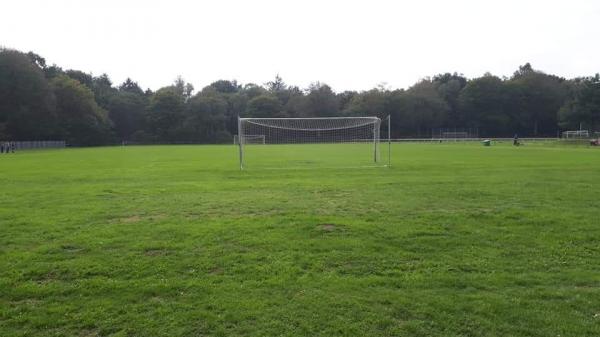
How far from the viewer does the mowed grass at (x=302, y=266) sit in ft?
16.3

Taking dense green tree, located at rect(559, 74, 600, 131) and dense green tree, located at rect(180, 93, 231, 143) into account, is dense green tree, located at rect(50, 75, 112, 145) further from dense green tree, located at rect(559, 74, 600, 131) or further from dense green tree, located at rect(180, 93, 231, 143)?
dense green tree, located at rect(559, 74, 600, 131)

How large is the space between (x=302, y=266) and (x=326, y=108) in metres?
105

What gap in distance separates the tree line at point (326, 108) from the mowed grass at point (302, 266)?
87.8 metres

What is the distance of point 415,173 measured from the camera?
2003 cm

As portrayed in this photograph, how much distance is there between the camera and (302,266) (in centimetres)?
664

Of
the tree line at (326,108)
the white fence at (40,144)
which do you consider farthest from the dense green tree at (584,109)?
the white fence at (40,144)

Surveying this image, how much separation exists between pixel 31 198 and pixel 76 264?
7564mm

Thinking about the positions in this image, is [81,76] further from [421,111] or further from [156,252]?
[156,252]

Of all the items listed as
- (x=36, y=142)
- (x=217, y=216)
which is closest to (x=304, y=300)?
(x=217, y=216)

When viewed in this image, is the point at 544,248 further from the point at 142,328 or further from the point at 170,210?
the point at 170,210

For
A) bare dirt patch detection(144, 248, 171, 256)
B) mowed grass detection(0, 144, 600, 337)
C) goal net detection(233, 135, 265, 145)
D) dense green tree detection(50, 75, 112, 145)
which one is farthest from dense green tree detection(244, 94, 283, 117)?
bare dirt patch detection(144, 248, 171, 256)

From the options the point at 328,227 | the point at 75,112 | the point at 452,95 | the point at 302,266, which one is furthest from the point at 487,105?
the point at 302,266

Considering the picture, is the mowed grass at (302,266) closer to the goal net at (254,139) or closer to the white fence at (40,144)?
the goal net at (254,139)

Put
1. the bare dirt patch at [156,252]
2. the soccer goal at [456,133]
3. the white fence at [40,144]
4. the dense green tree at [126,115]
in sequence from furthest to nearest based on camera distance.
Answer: the dense green tree at [126,115]
the soccer goal at [456,133]
the white fence at [40,144]
the bare dirt patch at [156,252]
